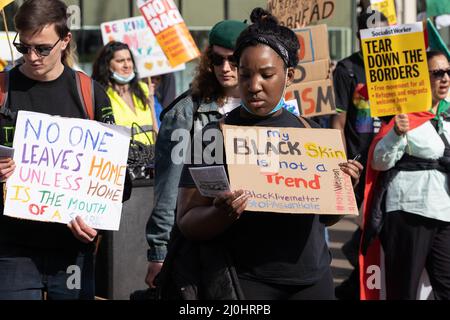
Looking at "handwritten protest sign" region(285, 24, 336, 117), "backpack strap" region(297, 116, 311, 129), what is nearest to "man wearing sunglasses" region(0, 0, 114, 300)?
"backpack strap" region(297, 116, 311, 129)

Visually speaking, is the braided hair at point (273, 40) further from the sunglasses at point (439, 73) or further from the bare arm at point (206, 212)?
the sunglasses at point (439, 73)

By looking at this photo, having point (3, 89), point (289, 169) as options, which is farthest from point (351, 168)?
point (3, 89)

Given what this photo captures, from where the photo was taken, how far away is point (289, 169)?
A: 3947 millimetres

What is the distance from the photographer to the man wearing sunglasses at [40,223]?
4496 millimetres

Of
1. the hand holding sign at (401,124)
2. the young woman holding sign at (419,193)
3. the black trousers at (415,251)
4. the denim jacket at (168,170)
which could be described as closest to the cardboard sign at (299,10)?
the young woman holding sign at (419,193)

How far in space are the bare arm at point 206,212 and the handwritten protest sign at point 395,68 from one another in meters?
2.50

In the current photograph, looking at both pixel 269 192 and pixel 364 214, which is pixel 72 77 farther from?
pixel 364 214

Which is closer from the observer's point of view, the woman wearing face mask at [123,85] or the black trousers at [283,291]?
the black trousers at [283,291]

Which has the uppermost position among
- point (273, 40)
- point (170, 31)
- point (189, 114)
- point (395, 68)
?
point (170, 31)

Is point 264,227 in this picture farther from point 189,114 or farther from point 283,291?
point 189,114

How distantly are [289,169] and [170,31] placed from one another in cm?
518

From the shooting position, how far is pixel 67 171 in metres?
4.50

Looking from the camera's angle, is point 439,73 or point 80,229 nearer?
point 80,229
